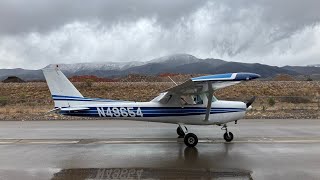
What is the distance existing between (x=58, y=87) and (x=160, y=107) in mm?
3099

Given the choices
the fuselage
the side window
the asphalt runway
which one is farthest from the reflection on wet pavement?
the side window

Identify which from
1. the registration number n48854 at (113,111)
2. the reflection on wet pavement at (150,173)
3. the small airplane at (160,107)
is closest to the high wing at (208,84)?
the small airplane at (160,107)

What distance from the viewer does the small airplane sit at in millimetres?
11648

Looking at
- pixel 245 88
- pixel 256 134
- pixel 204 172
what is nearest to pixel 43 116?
pixel 256 134

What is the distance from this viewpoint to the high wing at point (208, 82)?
32.0ft

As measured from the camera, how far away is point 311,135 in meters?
13.0

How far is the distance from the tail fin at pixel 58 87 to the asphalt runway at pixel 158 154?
4.28 feet

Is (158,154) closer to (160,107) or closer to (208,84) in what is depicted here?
(160,107)

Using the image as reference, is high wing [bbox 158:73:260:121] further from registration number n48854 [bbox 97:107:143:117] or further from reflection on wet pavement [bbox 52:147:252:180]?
reflection on wet pavement [bbox 52:147:252:180]

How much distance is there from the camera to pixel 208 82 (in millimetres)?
10406

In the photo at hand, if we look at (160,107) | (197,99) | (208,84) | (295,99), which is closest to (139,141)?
(160,107)

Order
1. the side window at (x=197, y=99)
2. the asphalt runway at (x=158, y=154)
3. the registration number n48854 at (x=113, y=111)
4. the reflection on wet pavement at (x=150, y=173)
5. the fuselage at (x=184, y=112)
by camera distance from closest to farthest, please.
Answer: the reflection on wet pavement at (x=150, y=173), the asphalt runway at (x=158, y=154), the registration number n48854 at (x=113, y=111), the fuselage at (x=184, y=112), the side window at (x=197, y=99)

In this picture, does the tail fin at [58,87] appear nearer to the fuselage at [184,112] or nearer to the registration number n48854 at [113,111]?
the fuselage at [184,112]

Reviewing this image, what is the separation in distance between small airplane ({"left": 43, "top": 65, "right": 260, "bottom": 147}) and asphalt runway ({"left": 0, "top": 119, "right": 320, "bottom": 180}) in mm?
746
